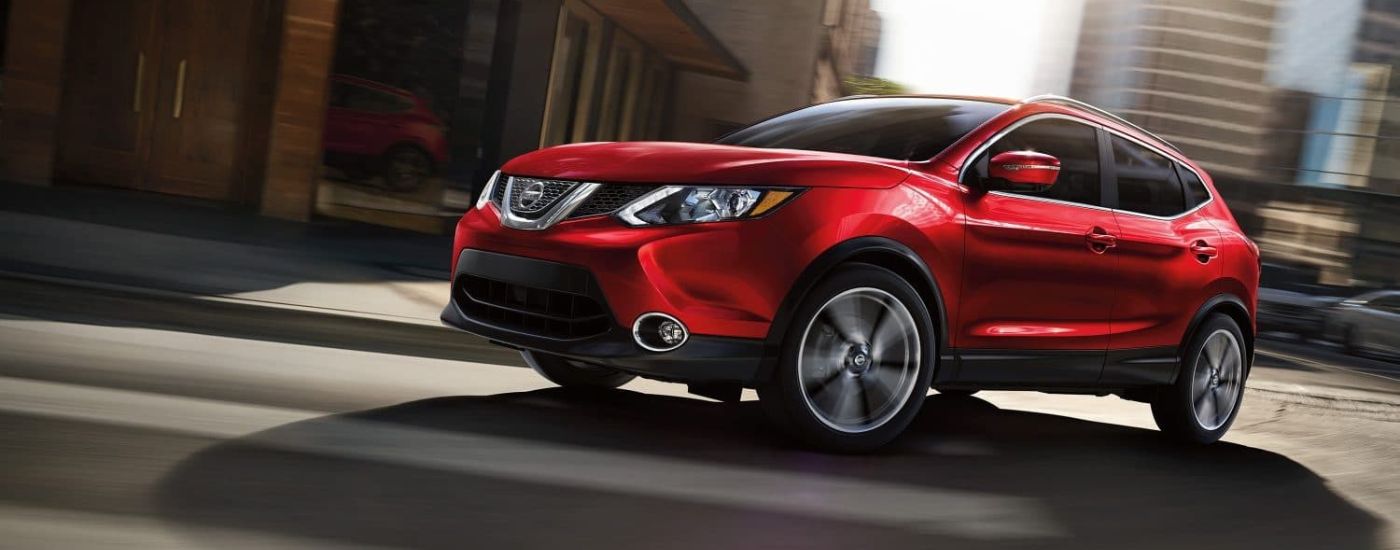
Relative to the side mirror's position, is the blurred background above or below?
below

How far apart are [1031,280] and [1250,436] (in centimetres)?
287

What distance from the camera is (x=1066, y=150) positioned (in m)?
6.30

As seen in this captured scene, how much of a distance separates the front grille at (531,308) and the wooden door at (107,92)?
11017 millimetres

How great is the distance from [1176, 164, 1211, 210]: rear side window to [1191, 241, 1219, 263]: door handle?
21 cm

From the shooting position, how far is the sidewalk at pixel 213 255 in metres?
8.10

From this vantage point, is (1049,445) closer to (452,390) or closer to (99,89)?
(452,390)

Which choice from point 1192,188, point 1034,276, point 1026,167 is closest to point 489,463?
point 1026,167

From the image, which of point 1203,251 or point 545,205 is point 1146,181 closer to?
point 1203,251

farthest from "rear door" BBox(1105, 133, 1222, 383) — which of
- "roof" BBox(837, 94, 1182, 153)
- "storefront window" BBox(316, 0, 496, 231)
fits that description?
"storefront window" BBox(316, 0, 496, 231)

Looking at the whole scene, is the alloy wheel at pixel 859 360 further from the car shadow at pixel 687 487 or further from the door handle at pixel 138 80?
the door handle at pixel 138 80

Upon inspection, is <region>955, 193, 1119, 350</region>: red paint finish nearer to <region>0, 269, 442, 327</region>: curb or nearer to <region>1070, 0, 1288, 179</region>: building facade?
<region>0, 269, 442, 327</region>: curb

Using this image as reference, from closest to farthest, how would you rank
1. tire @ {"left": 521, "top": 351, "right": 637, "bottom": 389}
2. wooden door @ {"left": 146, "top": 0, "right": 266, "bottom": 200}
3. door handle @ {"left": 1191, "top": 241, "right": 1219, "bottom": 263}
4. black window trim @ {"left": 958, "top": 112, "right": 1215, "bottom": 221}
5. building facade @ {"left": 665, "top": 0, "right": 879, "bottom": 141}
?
black window trim @ {"left": 958, "top": 112, "right": 1215, "bottom": 221}
tire @ {"left": 521, "top": 351, "right": 637, "bottom": 389}
door handle @ {"left": 1191, "top": 241, "right": 1219, "bottom": 263}
wooden door @ {"left": 146, "top": 0, "right": 266, "bottom": 200}
building facade @ {"left": 665, "top": 0, "right": 879, "bottom": 141}

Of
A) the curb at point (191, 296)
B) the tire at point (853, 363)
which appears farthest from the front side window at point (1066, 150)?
the curb at point (191, 296)

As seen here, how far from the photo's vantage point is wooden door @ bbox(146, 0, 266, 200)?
50.1 ft
